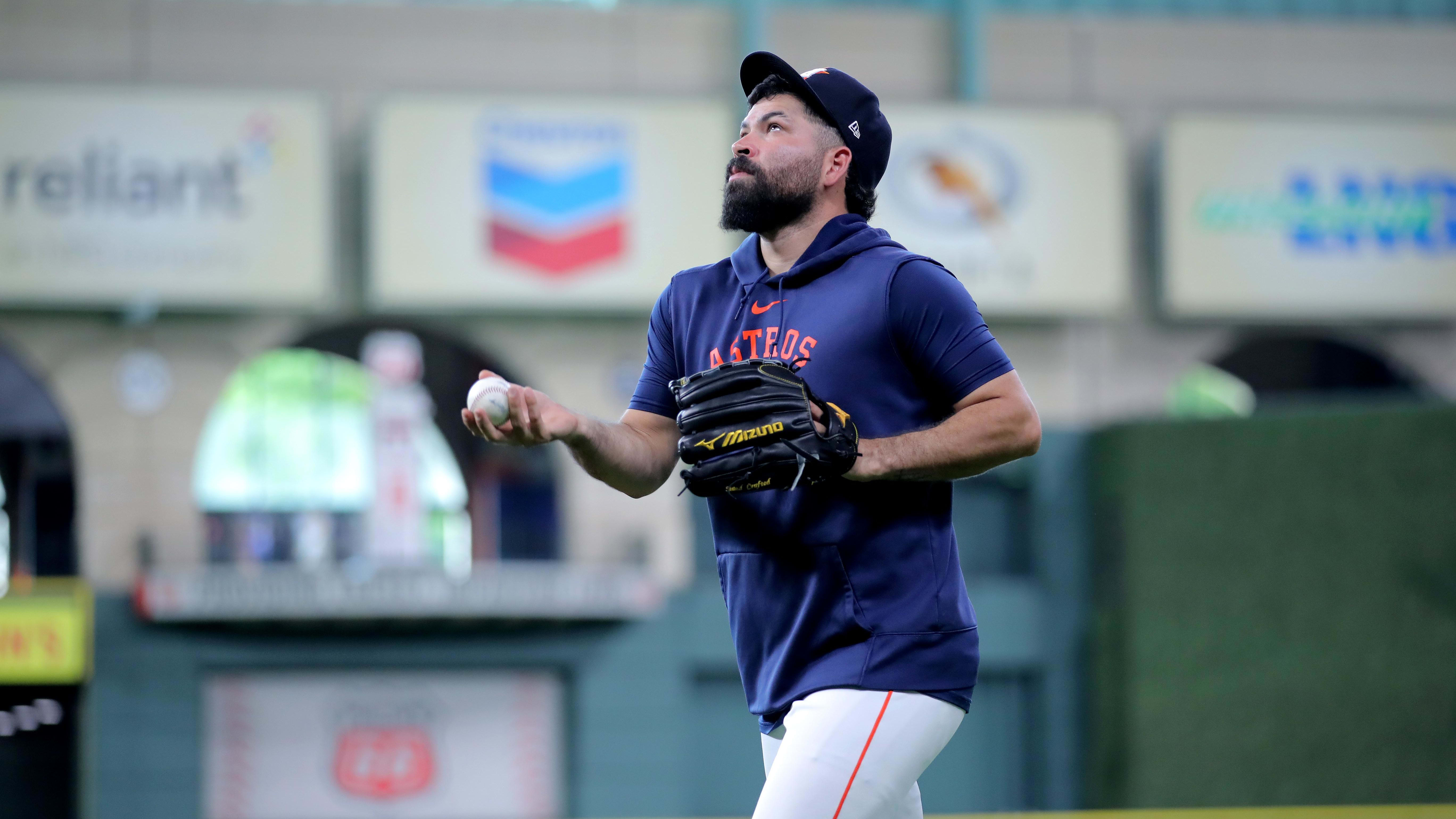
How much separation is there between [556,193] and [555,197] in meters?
0.04

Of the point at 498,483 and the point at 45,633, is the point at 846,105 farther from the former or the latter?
the point at 498,483

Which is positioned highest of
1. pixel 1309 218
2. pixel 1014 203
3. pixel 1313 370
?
pixel 1014 203

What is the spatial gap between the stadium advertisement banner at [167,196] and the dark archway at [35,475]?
3.67 ft

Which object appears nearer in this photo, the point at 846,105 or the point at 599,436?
the point at 599,436

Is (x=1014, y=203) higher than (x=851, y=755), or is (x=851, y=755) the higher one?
(x=1014, y=203)

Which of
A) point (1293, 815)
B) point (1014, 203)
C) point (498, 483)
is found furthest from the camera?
point (498, 483)

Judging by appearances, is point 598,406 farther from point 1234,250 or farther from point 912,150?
point 1234,250

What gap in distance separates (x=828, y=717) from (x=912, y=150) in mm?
13171

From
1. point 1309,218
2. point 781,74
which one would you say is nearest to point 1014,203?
point 1309,218

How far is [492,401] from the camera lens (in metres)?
2.36

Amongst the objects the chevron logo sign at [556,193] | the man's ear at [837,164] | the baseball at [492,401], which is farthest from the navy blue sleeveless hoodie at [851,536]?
the chevron logo sign at [556,193]

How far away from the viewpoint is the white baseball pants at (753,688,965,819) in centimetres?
235

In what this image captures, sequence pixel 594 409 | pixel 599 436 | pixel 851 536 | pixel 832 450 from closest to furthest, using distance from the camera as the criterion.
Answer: pixel 832 450 → pixel 851 536 → pixel 599 436 → pixel 594 409

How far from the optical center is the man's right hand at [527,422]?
93.7 inches
